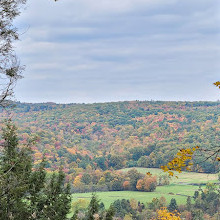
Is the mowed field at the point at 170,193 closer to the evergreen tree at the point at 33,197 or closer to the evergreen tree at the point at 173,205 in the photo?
the evergreen tree at the point at 173,205

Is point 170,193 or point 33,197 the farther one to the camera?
point 170,193

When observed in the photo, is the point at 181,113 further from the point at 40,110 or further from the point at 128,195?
the point at 128,195

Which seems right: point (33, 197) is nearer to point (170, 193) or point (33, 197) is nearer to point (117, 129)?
point (170, 193)

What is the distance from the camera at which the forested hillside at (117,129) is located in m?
91.1

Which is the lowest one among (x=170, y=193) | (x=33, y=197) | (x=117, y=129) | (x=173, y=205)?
Answer: (x=173, y=205)

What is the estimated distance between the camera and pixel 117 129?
118312 millimetres

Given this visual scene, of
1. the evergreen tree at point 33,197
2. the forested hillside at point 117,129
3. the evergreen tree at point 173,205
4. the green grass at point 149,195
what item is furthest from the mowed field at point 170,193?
the evergreen tree at point 33,197

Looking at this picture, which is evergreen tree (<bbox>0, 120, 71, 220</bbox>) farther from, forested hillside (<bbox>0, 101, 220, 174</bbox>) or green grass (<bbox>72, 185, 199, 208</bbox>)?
forested hillside (<bbox>0, 101, 220, 174</bbox>)

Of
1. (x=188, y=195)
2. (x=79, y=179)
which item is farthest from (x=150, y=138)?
(x=188, y=195)

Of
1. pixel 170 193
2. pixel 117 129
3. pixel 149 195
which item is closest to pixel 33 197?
pixel 170 193

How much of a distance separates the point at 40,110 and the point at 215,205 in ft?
247

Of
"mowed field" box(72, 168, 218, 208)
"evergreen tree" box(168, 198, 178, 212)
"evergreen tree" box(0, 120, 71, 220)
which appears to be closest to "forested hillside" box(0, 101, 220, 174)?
Answer: "mowed field" box(72, 168, 218, 208)

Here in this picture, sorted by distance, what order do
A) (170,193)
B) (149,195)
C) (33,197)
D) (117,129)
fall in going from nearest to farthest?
(33,197), (170,193), (149,195), (117,129)

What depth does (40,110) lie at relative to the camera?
12500 centimetres
